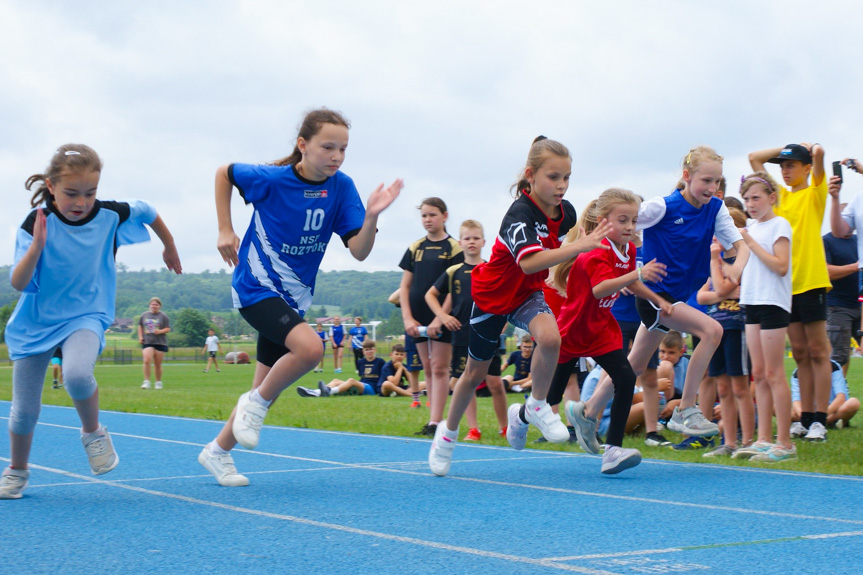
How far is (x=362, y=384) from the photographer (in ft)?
55.2

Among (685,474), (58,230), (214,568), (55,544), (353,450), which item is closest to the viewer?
(214,568)

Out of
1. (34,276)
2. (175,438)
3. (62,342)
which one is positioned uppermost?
(34,276)

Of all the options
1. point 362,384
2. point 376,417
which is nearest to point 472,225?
point 376,417

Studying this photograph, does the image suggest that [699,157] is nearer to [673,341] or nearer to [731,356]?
[731,356]

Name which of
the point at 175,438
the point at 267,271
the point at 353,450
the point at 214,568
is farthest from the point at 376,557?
the point at 175,438

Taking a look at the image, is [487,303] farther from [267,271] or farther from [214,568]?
[214,568]

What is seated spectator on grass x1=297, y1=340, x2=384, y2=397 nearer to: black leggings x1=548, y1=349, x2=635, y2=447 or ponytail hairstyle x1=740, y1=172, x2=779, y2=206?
ponytail hairstyle x1=740, y1=172, x2=779, y2=206

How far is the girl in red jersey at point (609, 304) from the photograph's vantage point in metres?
5.47

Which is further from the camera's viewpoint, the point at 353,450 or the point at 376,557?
the point at 353,450

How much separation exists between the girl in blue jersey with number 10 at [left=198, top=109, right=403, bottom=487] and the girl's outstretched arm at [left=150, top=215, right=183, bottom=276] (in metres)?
0.42

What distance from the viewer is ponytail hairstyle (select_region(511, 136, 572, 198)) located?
531 centimetres

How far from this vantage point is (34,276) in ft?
15.6

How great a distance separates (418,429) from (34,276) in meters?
4.95

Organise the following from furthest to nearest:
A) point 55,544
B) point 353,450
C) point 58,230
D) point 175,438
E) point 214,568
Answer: point 175,438 → point 353,450 → point 58,230 → point 55,544 → point 214,568
